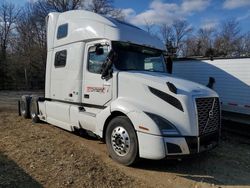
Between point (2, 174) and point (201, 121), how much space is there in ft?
12.7

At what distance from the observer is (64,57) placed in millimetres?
8492

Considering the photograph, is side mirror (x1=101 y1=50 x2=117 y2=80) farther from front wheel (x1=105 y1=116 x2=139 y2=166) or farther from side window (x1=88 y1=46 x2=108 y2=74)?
front wheel (x1=105 y1=116 x2=139 y2=166)

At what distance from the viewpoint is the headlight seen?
5508 mm

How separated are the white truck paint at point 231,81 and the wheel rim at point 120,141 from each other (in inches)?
179

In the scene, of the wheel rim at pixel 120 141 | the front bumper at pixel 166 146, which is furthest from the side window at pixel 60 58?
the front bumper at pixel 166 146

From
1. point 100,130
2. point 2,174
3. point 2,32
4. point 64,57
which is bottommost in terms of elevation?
point 2,174

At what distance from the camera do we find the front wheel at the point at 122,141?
586 centimetres

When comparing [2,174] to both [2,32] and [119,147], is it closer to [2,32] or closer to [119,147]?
[119,147]

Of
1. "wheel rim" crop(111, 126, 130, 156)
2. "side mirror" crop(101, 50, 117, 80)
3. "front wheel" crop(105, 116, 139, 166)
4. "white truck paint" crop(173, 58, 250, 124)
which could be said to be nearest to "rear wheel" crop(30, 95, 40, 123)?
"side mirror" crop(101, 50, 117, 80)

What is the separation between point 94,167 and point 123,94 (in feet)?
5.35

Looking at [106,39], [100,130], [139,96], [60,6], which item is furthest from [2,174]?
[60,6]

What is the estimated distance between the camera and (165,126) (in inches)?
219

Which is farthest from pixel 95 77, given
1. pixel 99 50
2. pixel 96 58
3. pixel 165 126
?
pixel 165 126

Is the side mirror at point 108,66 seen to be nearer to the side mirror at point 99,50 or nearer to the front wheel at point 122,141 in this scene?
the side mirror at point 99,50
